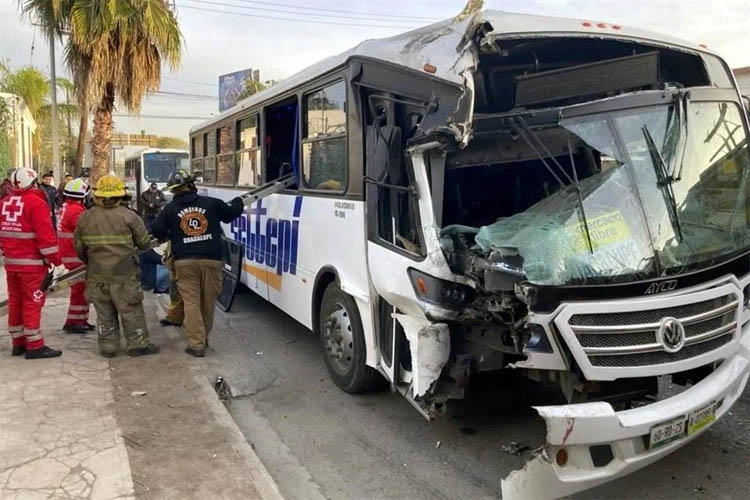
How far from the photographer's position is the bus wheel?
500 centimetres

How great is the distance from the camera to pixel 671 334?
3.33 meters

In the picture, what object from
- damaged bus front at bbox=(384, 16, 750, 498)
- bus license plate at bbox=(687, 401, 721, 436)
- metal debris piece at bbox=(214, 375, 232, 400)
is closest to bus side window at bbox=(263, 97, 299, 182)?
metal debris piece at bbox=(214, 375, 232, 400)

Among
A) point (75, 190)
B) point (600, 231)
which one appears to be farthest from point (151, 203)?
point (600, 231)

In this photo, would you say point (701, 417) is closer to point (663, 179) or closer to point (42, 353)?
point (663, 179)

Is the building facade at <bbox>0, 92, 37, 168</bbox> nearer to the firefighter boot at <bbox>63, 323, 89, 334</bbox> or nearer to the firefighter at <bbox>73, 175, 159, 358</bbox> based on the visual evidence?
the firefighter boot at <bbox>63, 323, 89, 334</bbox>

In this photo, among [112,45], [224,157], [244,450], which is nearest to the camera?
[244,450]

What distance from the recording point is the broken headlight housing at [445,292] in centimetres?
364

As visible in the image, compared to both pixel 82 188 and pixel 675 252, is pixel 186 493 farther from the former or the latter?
pixel 82 188

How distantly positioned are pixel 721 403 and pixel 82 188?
6364 millimetres

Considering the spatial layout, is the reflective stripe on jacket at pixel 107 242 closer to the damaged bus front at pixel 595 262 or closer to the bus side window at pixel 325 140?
the bus side window at pixel 325 140

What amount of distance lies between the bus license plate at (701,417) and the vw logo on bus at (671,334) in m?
0.37

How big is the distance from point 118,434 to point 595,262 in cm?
327

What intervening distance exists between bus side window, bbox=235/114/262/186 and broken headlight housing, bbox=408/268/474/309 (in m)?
4.26

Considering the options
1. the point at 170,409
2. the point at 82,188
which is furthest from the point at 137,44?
the point at 170,409
